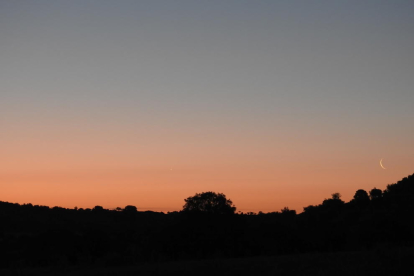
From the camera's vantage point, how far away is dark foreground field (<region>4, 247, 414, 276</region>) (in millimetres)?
19188

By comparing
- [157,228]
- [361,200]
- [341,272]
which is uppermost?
[361,200]

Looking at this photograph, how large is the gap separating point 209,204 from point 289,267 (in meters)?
24.7

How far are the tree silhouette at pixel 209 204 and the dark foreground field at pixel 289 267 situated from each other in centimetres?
2181

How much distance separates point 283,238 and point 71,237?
17650 mm

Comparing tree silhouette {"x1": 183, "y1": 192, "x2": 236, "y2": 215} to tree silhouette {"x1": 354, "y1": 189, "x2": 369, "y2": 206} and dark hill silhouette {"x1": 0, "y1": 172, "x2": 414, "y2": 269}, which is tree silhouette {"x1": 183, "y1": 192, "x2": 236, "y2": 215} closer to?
dark hill silhouette {"x1": 0, "y1": 172, "x2": 414, "y2": 269}

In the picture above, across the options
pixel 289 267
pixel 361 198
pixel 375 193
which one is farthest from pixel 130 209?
pixel 289 267

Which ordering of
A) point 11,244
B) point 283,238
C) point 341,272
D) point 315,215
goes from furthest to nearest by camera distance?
point 315,215, point 11,244, point 283,238, point 341,272

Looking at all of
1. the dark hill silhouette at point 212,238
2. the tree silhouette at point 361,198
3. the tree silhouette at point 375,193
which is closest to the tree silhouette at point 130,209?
A: the dark hill silhouette at point 212,238

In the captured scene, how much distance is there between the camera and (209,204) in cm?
4488

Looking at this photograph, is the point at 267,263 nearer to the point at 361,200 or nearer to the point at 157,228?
the point at 157,228

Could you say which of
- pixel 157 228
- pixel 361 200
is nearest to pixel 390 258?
pixel 157 228

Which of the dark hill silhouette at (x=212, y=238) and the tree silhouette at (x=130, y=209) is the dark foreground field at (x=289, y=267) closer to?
the dark hill silhouette at (x=212, y=238)

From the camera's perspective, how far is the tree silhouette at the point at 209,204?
1740 inches

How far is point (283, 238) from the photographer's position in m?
40.2
